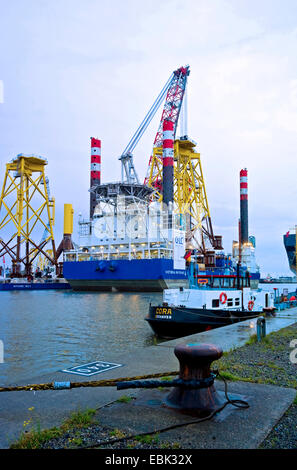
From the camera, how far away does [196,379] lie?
5.21 metres

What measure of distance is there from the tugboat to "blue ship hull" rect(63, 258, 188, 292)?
132 feet

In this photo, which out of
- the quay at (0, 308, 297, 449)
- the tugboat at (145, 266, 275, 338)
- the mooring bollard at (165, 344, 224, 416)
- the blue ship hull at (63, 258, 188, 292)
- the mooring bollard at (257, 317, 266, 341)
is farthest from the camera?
the blue ship hull at (63, 258, 188, 292)

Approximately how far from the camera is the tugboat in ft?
62.8

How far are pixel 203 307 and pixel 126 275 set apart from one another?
46.5 meters

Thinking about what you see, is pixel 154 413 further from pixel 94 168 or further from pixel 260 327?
pixel 94 168

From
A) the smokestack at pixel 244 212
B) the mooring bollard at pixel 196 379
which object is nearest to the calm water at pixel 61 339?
the mooring bollard at pixel 196 379

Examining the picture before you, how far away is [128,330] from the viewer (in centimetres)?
2214

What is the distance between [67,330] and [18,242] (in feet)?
219

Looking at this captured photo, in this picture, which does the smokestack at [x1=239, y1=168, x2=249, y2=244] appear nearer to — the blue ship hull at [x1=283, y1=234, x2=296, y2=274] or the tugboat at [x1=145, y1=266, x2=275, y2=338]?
the blue ship hull at [x1=283, y1=234, x2=296, y2=274]

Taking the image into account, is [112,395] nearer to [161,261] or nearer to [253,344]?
[253,344]

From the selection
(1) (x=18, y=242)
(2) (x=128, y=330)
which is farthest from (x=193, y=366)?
(1) (x=18, y=242)

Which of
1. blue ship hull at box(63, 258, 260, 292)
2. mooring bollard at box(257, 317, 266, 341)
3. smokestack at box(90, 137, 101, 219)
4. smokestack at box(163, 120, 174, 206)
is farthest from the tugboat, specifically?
smokestack at box(90, 137, 101, 219)

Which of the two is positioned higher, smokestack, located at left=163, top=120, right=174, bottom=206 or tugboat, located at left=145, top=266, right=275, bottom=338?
smokestack, located at left=163, top=120, right=174, bottom=206

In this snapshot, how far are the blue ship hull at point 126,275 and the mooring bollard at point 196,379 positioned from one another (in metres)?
57.0
